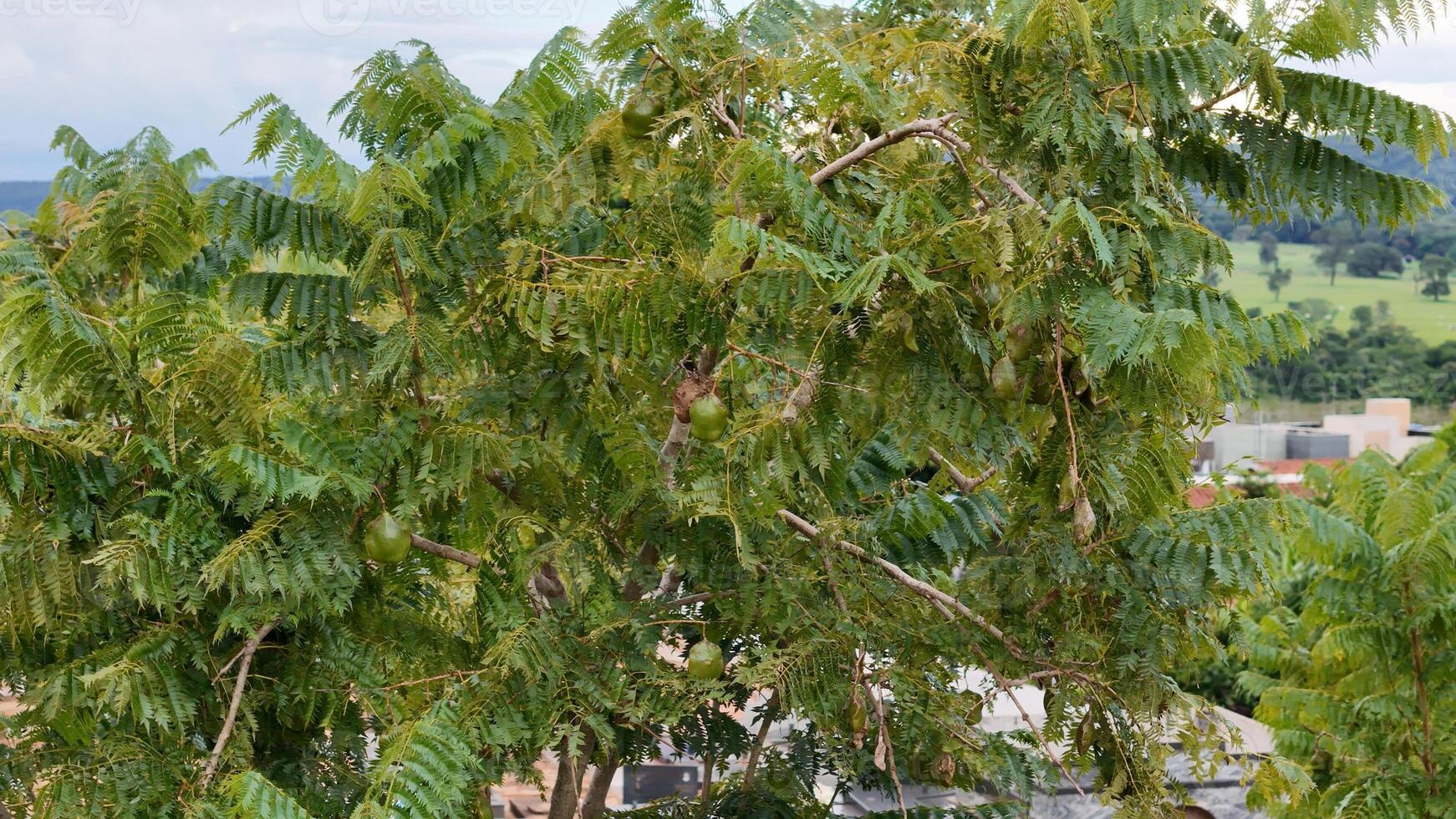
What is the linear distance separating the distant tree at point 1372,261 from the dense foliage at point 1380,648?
2598 inches

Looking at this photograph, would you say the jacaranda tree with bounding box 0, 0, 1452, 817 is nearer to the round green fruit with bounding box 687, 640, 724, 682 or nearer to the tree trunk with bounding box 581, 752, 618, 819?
the round green fruit with bounding box 687, 640, 724, 682

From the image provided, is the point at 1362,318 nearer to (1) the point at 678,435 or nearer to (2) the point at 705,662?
(1) the point at 678,435

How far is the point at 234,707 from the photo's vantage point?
2.77 metres

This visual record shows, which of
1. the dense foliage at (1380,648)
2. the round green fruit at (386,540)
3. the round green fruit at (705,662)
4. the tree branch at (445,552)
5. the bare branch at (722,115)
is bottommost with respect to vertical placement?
the dense foliage at (1380,648)

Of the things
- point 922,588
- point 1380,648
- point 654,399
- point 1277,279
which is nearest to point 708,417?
point 654,399

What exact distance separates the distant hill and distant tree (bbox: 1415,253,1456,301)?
236 feet

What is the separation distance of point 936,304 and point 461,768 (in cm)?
142

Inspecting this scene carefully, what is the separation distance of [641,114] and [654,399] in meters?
0.77

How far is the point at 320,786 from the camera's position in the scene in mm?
3100

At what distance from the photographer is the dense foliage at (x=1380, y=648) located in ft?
20.8

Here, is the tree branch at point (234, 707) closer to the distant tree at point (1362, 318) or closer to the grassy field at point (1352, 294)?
the distant tree at point (1362, 318)

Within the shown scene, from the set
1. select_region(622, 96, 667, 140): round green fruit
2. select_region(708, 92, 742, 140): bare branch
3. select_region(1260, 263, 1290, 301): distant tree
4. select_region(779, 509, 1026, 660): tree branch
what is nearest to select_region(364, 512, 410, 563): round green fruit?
select_region(779, 509, 1026, 660): tree branch

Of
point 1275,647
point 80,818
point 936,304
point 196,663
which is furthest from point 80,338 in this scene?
point 1275,647

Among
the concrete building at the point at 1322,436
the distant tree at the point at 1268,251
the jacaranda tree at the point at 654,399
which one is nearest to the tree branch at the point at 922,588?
the jacaranda tree at the point at 654,399
